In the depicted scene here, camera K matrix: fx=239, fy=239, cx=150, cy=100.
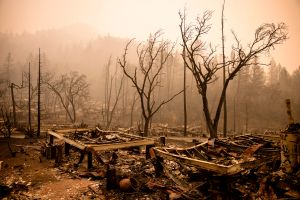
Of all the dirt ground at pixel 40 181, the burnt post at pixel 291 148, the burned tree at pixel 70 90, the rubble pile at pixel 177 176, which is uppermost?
the burned tree at pixel 70 90

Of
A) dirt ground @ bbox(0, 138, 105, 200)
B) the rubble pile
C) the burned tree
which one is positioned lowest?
dirt ground @ bbox(0, 138, 105, 200)

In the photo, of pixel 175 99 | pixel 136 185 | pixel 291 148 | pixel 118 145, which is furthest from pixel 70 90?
pixel 175 99

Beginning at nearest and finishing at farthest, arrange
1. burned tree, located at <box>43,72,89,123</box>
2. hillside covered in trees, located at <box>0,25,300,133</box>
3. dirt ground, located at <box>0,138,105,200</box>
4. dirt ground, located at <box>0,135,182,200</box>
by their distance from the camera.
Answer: dirt ground, located at <box>0,135,182,200</box> → dirt ground, located at <box>0,138,105,200</box> → burned tree, located at <box>43,72,89,123</box> → hillside covered in trees, located at <box>0,25,300,133</box>

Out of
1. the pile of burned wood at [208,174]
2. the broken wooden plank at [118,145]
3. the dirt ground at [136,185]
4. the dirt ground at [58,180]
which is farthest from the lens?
the broken wooden plank at [118,145]

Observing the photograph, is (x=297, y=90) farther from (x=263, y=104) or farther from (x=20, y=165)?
(x=20, y=165)

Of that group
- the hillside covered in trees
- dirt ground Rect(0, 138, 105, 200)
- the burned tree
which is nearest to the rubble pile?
dirt ground Rect(0, 138, 105, 200)

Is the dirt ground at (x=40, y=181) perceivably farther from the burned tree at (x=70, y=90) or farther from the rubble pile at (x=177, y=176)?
the burned tree at (x=70, y=90)

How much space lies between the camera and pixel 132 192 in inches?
294

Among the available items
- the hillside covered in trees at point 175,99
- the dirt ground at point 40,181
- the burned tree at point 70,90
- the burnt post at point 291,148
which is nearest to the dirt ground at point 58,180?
the dirt ground at point 40,181

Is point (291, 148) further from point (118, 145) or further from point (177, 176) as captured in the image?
point (118, 145)

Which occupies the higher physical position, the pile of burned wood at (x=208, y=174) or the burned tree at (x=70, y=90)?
the burned tree at (x=70, y=90)

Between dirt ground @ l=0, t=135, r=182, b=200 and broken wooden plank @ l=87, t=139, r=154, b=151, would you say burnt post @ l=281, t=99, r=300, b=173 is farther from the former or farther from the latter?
broken wooden plank @ l=87, t=139, r=154, b=151

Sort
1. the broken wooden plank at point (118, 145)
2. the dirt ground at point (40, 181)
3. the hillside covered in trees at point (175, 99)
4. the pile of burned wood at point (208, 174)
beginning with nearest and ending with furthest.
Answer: the pile of burned wood at point (208, 174)
the dirt ground at point (40, 181)
the broken wooden plank at point (118, 145)
the hillside covered in trees at point (175, 99)

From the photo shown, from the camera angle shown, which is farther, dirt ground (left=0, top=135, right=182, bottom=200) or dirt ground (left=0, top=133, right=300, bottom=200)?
dirt ground (left=0, top=135, right=182, bottom=200)
